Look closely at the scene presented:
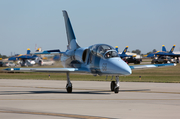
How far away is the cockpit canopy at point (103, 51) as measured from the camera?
67.3 feet

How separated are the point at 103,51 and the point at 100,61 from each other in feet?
2.23

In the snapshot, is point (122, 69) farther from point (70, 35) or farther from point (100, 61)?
point (70, 35)

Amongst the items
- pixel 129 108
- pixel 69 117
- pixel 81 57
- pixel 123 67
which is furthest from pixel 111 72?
pixel 69 117

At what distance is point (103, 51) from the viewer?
819 inches

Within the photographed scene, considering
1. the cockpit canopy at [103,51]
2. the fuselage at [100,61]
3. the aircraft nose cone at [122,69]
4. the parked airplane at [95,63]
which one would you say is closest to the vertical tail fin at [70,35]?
the parked airplane at [95,63]

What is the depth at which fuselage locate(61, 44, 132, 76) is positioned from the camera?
1962 cm

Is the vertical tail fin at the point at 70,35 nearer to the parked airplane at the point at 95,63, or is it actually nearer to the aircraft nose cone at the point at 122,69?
the parked airplane at the point at 95,63

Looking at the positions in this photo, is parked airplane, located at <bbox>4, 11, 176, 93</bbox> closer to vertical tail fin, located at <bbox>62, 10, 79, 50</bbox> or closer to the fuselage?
the fuselage

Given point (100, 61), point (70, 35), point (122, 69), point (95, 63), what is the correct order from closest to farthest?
point (122, 69), point (100, 61), point (95, 63), point (70, 35)

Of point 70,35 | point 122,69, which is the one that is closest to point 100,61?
point 122,69

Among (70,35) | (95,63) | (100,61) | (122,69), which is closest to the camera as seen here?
(122,69)

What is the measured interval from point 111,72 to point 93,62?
76.1 inches

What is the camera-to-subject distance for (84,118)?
10.5 meters

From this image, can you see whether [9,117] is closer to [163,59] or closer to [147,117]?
[147,117]
